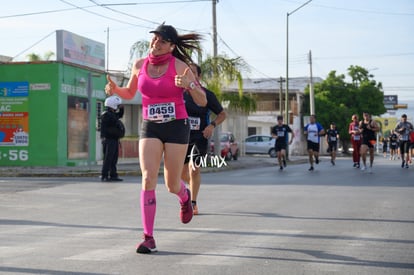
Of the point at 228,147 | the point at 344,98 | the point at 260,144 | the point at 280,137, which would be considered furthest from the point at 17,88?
the point at 344,98

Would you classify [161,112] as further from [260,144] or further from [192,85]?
[260,144]

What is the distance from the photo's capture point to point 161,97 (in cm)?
644

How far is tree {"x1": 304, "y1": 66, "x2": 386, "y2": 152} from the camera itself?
186 ft

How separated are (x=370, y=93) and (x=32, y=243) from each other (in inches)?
2118

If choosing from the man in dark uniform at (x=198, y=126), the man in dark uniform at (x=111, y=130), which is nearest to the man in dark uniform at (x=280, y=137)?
the man in dark uniform at (x=111, y=130)

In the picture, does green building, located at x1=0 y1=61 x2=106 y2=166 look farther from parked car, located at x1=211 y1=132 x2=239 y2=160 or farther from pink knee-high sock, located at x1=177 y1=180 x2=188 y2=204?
pink knee-high sock, located at x1=177 y1=180 x2=188 y2=204

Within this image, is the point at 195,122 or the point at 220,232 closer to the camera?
the point at 220,232

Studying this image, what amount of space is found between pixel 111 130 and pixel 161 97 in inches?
371

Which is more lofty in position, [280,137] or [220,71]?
[220,71]

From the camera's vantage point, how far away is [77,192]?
13.1 metres

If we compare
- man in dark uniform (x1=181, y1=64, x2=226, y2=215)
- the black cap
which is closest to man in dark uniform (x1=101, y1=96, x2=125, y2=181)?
man in dark uniform (x1=181, y1=64, x2=226, y2=215)

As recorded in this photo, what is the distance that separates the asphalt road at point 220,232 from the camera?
5.64 m

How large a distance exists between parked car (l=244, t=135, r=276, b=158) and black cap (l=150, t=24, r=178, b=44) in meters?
38.8

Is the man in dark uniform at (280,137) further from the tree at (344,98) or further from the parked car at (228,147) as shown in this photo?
the tree at (344,98)
